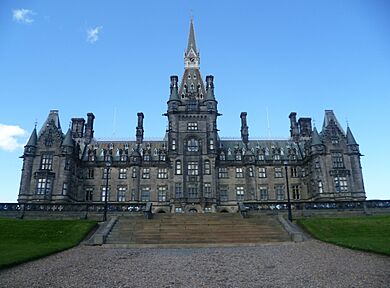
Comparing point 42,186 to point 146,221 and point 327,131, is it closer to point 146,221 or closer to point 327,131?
point 146,221

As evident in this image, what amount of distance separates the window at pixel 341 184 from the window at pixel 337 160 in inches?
86.3

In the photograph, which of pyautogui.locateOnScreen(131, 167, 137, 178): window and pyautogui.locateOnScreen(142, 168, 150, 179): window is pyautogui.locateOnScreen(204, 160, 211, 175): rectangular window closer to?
pyautogui.locateOnScreen(142, 168, 150, 179): window

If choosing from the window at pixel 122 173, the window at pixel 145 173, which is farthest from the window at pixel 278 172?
the window at pixel 122 173

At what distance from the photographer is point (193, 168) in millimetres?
57125

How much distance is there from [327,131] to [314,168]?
23.2 feet

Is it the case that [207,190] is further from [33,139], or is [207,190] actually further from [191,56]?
[33,139]

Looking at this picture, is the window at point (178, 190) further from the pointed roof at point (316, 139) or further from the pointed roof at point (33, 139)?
the pointed roof at point (33, 139)

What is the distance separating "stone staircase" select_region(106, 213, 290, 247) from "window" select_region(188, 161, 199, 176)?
831 inches

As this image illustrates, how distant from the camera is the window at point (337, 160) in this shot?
2172 inches

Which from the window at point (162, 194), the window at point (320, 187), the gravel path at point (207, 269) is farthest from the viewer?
the window at point (162, 194)

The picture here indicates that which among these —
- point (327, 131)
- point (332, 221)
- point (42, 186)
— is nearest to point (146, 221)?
point (332, 221)

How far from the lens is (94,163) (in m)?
61.2

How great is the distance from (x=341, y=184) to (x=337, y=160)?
4.20 metres

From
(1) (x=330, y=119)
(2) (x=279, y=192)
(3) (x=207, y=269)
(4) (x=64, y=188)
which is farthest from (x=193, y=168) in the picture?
(3) (x=207, y=269)
